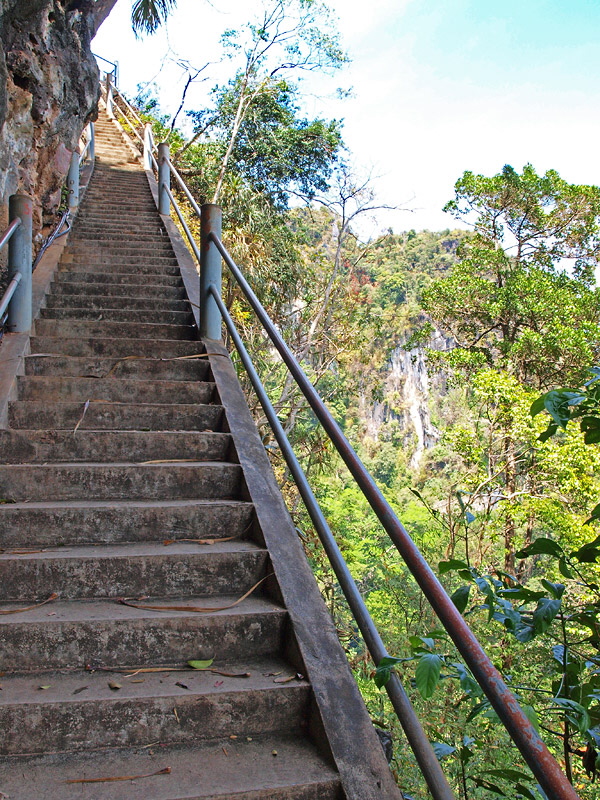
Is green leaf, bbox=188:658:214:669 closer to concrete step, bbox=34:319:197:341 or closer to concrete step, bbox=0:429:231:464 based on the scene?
concrete step, bbox=0:429:231:464

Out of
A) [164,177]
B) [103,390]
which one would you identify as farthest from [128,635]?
[164,177]

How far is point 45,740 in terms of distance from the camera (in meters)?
1.72

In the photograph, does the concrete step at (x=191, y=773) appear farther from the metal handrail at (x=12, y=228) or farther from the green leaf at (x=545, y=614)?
the metal handrail at (x=12, y=228)

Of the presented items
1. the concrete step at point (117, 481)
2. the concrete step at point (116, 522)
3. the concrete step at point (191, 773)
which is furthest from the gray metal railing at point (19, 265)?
the concrete step at point (191, 773)

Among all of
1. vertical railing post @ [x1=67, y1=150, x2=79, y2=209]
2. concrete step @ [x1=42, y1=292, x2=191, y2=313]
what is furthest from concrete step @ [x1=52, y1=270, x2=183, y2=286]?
vertical railing post @ [x1=67, y1=150, x2=79, y2=209]

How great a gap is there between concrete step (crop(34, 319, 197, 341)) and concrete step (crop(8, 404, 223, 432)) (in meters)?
0.93

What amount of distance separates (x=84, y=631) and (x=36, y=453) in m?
1.16

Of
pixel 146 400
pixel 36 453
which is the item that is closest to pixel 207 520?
pixel 36 453

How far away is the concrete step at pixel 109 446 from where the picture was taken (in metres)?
2.91

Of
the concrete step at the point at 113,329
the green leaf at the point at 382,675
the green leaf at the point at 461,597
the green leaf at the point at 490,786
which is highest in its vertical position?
the concrete step at the point at 113,329

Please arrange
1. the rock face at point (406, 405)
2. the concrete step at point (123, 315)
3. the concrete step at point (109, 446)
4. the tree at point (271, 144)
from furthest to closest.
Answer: the rock face at point (406, 405)
the tree at point (271, 144)
the concrete step at point (123, 315)
the concrete step at point (109, 446)

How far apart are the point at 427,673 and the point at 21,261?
3.38m

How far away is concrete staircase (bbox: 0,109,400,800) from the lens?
5.45 ft

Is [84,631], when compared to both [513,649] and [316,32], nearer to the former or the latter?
[513,649]
